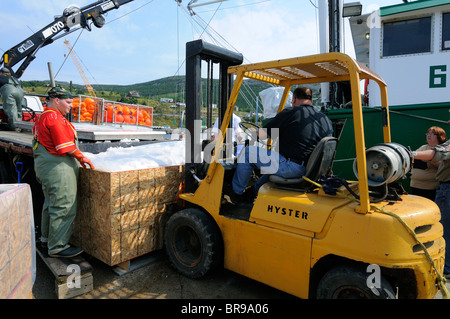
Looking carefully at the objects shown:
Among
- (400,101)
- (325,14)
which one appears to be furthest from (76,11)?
(400,101)

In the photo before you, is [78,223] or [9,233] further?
[78,223]

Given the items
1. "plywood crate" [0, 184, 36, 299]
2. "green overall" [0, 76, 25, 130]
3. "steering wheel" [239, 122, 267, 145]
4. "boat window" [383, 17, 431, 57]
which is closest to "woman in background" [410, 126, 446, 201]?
"steering wheel" [239, 122, 267, 145]

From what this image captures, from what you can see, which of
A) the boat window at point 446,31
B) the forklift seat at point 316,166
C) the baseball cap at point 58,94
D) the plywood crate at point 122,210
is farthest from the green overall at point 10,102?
the boat window at point 446,31

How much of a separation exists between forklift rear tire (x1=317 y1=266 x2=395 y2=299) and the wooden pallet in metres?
2.49

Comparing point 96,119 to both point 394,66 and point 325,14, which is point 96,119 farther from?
point 394,66

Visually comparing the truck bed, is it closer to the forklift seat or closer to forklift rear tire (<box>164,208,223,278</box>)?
forklift rear tire (<box>164,208,223,278</box>)

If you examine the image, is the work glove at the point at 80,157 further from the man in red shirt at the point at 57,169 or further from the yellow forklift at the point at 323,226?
the yellow forklift at the point at 323,226

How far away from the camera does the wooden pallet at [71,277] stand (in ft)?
11.1

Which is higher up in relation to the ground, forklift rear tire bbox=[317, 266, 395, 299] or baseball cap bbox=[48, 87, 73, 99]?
baseball cap bbox=[48, 87, 73, 99]

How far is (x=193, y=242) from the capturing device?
392 cm

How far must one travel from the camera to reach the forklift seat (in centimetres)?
295

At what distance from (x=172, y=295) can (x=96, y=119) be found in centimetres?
1259

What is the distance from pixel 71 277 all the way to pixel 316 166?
9.34ft

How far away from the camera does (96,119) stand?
14414 mm
